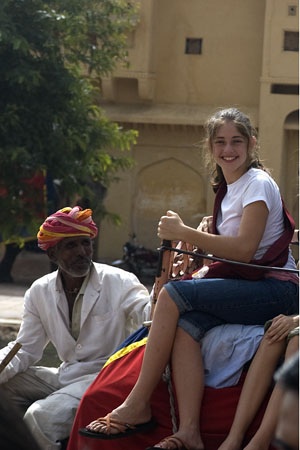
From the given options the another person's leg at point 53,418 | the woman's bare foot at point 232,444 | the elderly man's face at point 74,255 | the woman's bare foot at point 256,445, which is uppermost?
the elderly man's face at point 74,255

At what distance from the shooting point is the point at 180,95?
2228cm

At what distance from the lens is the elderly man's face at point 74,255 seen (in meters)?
5.66

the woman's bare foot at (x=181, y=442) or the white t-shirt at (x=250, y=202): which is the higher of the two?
the white t-shirt at (x=250, y=202)

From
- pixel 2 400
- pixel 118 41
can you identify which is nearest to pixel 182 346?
pixel 2 400

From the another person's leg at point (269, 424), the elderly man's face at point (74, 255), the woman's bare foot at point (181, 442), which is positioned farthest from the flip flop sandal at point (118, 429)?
the elderly man's face at point (74, 255)

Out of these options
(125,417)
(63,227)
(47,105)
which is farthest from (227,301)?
(47,105)

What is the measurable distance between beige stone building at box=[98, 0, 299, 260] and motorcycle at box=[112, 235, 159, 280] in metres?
1.09

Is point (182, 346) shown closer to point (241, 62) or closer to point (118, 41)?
point (118, 41)

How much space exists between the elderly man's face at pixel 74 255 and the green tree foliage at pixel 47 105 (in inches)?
311

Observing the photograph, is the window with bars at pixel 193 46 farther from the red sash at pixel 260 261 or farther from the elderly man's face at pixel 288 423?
the elderly man's face at pixel 288 423

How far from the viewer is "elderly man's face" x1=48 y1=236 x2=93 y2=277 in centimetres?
566

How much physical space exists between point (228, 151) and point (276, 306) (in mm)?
628

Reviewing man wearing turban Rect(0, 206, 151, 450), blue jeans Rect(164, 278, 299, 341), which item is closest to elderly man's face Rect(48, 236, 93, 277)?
man wearing turban Rect(0, 206, 151, 450)

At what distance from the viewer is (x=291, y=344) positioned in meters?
4.24
